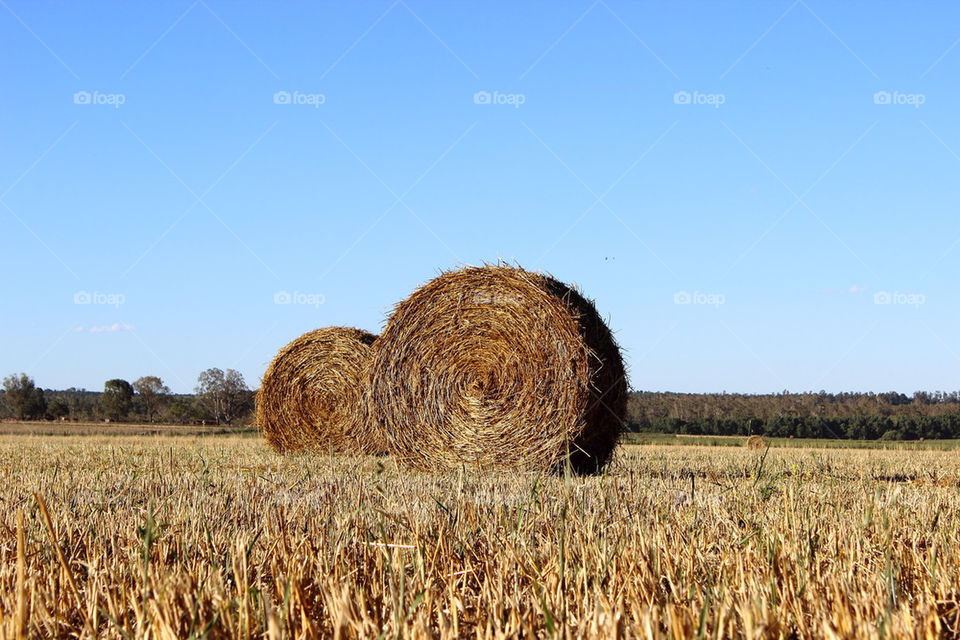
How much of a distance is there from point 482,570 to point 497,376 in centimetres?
671

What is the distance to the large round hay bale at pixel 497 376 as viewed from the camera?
380 inches

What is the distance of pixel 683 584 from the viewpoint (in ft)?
10.6

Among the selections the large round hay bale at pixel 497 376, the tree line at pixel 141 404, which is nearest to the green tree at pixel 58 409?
the tree line at pixel 141 404

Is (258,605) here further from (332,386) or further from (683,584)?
(332,386)

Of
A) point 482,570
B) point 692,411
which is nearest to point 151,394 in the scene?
point 692,411

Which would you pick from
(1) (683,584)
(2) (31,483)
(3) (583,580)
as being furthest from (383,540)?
(2) (31,483)

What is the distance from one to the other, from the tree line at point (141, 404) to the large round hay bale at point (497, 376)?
31314 millimetres

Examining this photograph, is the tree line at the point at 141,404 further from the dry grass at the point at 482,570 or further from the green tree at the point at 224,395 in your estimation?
the dry grass at the point at 482,570

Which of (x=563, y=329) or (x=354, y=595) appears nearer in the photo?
(x=354, y=595)

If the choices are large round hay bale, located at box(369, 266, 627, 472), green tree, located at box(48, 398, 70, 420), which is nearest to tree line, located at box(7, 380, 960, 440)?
green tree, located at box(48, 398, 70, 420)

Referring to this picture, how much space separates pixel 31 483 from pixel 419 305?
4.98m

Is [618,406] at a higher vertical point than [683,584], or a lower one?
higher

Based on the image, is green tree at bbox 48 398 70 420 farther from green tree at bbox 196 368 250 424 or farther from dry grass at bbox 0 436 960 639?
dry grass at bbox 0 436 960 639

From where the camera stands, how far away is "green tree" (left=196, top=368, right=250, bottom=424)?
44719 mm
